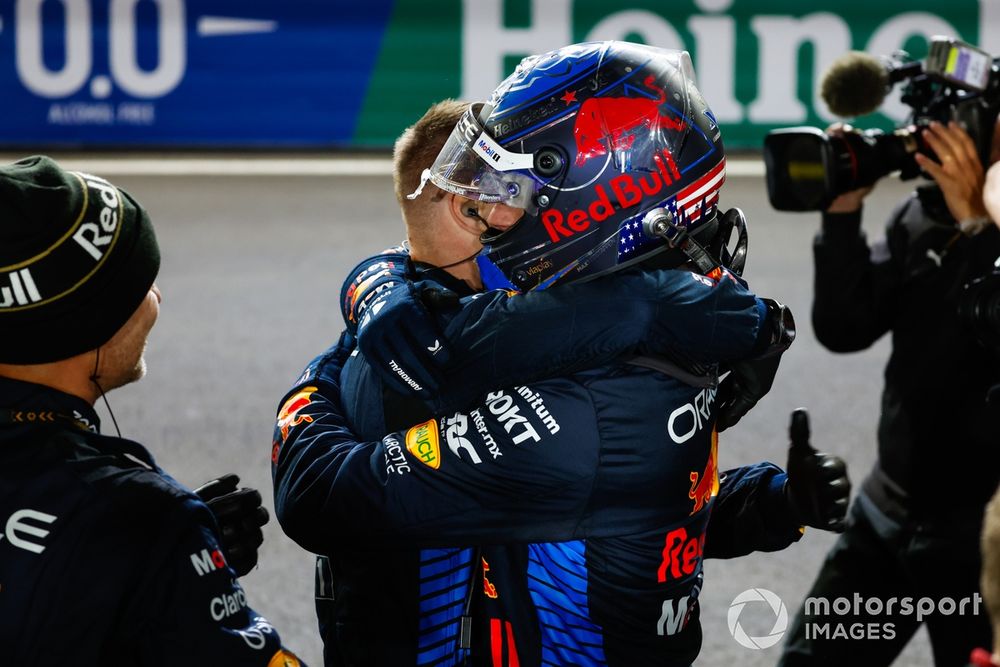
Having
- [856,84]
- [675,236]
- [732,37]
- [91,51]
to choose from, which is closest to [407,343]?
[675,236]

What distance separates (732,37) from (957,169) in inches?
314

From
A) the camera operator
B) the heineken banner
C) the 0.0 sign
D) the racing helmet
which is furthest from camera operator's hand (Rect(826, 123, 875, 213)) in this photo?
the 0.0 sign

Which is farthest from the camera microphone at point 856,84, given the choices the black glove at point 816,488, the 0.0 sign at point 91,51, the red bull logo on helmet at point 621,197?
the 0.0 sign at point 91,51

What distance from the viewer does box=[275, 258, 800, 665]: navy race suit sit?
2111 millimetres

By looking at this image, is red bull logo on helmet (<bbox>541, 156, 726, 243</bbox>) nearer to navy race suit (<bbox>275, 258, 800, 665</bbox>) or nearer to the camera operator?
navy race suit (<bbox>275, 258, 800, 665</bbox>)

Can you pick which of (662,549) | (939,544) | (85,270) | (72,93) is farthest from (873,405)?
(72,93)

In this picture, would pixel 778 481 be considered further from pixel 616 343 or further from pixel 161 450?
pixel 161 450

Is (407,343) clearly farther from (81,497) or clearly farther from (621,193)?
(81,497)

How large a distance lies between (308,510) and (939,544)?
1935 millimetres

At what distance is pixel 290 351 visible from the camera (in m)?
7.34

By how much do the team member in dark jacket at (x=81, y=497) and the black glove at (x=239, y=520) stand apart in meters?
0.33

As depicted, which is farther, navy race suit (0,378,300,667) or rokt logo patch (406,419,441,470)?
rokt logo patch (406,419,441,470)

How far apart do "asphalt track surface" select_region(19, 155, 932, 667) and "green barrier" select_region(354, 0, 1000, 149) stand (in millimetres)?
964

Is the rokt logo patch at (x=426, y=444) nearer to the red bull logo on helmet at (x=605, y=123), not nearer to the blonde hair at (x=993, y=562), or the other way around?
the red bull logo on helmet at (x=605, y=123)
